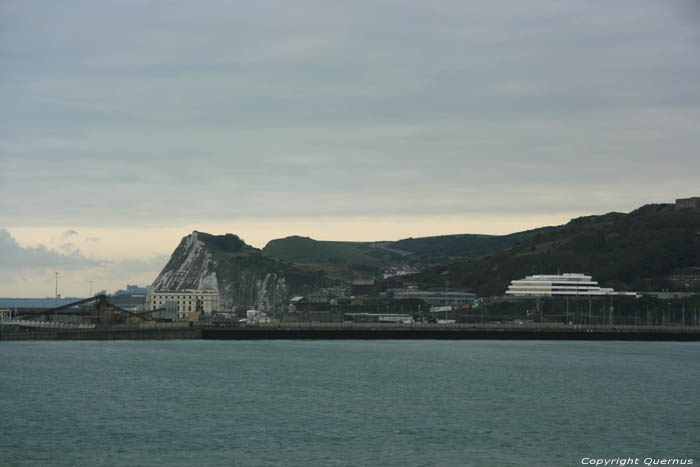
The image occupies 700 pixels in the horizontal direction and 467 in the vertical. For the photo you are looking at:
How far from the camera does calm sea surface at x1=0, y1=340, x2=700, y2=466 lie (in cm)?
4897

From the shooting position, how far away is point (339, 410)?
6431cm

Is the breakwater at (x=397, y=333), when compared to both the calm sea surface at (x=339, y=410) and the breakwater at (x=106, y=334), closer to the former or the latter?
the breakwater at (x=106, y=334)

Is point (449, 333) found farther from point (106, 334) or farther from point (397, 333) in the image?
point (106, 334)

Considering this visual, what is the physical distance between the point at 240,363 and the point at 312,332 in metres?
50.9

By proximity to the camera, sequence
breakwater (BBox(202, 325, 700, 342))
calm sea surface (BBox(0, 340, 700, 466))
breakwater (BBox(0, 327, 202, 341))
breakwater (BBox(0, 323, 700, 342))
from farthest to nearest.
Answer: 1. breakwater (BBox(202, 325, 700, 342))
2. breakwater (BBox(0, 323, 700, 342))
3. breakwater (BBox(0, 327, 202, 341))
4. calm sea surface (BBox(0, 340, 700, 466))

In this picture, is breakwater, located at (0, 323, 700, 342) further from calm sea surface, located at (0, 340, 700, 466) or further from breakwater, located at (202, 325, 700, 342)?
calm sea surface, located at (0, 340, 700, 466)

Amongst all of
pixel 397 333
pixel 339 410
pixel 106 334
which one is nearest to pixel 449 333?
pixel 397 333

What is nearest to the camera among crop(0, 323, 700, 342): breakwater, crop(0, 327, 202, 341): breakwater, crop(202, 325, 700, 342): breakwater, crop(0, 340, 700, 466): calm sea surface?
crop(0, 340, 700, 466): calm sea surface

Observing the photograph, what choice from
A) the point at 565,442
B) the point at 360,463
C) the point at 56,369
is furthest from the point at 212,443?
the point at 56,369

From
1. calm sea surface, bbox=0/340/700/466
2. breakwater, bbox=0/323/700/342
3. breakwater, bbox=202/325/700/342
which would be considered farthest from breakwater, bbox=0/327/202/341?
calm sea surface, bbox=0/340/700/466

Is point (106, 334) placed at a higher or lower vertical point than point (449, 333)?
higher

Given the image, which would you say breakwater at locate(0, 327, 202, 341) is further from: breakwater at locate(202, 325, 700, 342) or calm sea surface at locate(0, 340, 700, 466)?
calm sea surface at locate(0, 340, 700, 466)

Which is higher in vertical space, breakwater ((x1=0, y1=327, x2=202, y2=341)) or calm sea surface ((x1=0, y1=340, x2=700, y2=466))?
breakwater ((x1=0, y1=327, x2=202, y2=341))

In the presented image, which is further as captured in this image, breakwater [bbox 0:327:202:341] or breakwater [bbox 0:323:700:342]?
breakwater [bbox 0:323:700:342]
